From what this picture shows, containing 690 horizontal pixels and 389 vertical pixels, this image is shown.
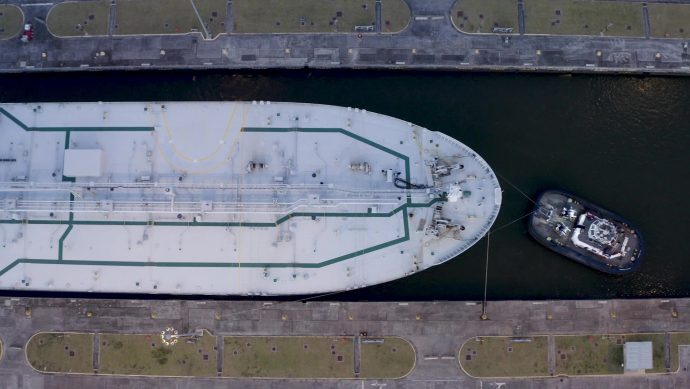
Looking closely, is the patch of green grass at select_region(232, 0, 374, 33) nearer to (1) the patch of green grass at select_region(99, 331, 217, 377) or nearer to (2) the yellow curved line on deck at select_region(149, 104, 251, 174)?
(2) the yellow curved line on deck at select_region(149, 104, 251, 174)

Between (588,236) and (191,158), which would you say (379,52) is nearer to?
(191,158)

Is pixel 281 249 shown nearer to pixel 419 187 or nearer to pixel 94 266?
pixel 419 187

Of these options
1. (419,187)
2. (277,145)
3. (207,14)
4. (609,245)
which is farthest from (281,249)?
(609,245)

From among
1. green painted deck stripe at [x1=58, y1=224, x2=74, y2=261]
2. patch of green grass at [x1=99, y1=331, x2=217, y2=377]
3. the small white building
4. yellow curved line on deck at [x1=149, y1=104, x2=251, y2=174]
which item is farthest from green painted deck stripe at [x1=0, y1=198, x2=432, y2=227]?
the small white building

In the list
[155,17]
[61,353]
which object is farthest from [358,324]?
[155,17]

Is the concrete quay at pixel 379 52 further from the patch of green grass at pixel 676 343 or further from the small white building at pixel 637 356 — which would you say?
the small white building at pixel 637 356

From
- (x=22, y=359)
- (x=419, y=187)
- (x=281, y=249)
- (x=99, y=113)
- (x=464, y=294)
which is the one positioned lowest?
(x=22, y=359)
